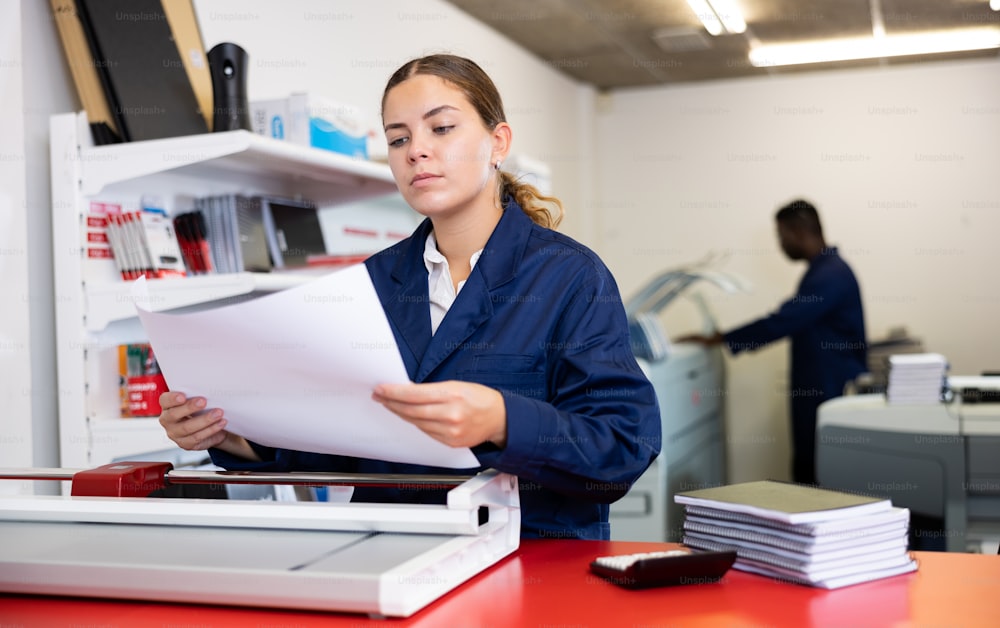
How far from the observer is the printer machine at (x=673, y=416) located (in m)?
3.35

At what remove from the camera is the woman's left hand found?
96 cm

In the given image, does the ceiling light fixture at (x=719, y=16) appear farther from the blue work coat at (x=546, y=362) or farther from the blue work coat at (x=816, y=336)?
the blue work coat at (x=546, y=362)

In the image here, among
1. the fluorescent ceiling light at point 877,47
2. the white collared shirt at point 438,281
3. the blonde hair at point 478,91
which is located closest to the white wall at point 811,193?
the fluorescent ceiling light at point 877,47

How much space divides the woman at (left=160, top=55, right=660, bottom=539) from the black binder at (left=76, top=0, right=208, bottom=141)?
3.10 ft

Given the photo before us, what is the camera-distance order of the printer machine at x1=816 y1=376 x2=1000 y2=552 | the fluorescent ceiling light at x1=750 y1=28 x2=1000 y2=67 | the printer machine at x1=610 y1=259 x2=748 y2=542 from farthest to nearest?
the fluorescent ceiling light at x1=750 y1=28 x2=1000 y2=67, the printer machine at x1=610 y1=259 x2=748 y2=542, the printer machine at x1=816 y1=376 x2=1000 y2=552

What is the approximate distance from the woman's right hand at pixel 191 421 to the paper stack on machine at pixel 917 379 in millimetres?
2369

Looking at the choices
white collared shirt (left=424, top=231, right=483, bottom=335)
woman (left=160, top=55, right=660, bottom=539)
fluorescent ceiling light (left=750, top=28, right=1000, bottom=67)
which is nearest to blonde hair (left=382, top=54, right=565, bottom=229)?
woman (left=160, top=55, right=660, bottom=539)

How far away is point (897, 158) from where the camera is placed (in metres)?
5.40

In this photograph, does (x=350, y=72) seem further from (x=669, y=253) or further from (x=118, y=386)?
(x=669, y=253)

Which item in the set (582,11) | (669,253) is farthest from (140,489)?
(669,253)

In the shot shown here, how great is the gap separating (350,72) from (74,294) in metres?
1.57

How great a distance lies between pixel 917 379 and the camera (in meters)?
2.98

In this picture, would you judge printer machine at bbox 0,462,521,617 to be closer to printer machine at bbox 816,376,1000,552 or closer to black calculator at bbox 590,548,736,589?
black calculator at bbox 590,548,736,589

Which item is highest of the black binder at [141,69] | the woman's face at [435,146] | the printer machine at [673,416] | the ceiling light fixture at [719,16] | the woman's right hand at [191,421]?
the ceiling light fixture at [719,16]
